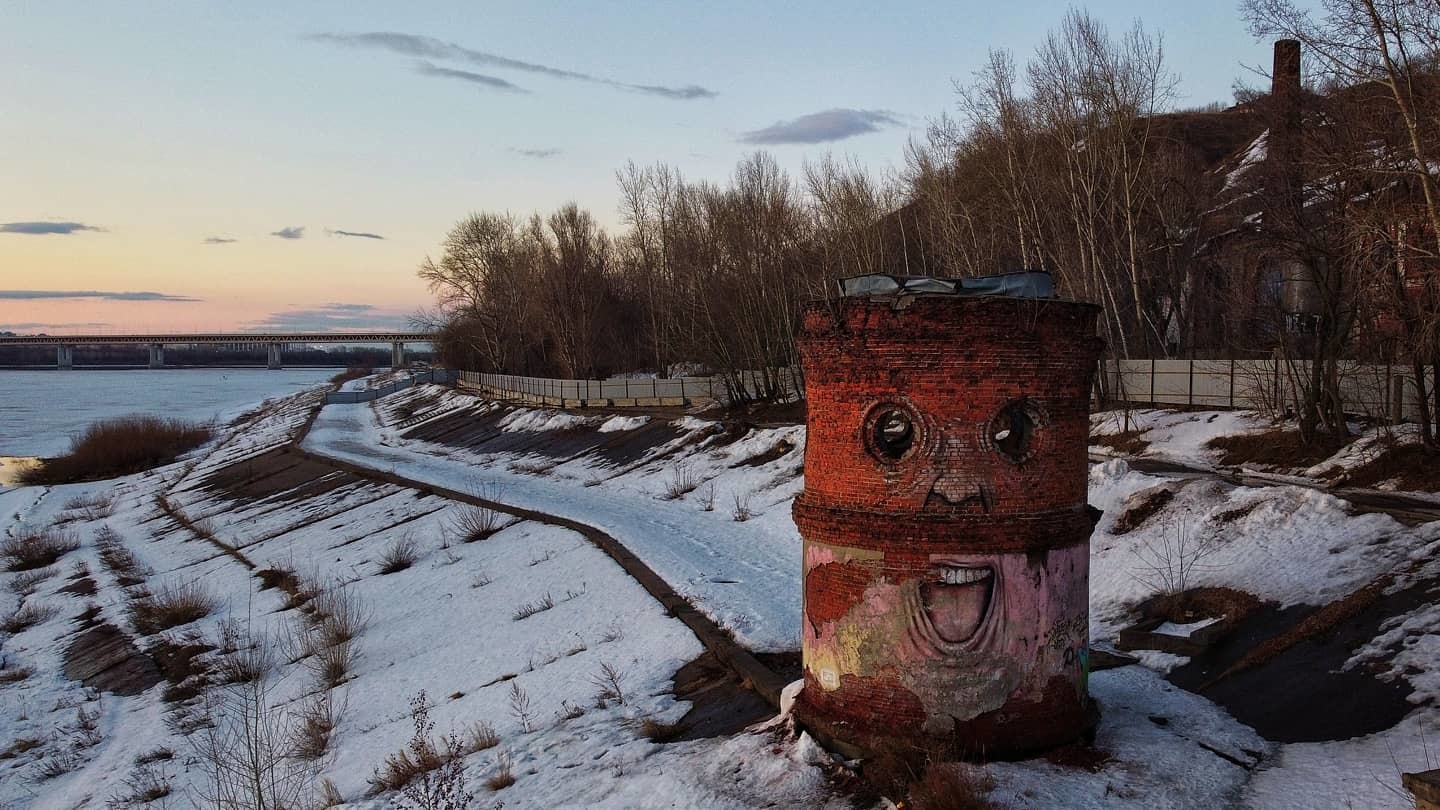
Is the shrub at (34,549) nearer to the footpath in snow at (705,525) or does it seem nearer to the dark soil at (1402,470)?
the footpath in snow at (705,525)

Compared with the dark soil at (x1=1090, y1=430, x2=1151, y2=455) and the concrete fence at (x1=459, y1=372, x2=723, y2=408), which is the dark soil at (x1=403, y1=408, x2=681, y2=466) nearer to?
the concrete fence at (x1=459, y1=372, x2=723, y2=408)

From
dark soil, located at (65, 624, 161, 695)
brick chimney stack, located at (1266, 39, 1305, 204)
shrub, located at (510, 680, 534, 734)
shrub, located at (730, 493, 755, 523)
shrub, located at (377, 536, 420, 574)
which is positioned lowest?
dark soil, located at (65, 624, 161, 695)

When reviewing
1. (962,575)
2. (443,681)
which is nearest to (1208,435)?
(962,575)

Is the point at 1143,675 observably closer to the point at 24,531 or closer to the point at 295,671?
the point at 295,671

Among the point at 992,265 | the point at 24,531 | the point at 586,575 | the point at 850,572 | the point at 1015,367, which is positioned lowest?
the point at 24,531

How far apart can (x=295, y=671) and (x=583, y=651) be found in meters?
5.80

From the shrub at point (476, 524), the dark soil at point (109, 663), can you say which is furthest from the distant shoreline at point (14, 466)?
the shrub at point (476, 524)

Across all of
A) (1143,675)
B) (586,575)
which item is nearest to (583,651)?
(586,575)

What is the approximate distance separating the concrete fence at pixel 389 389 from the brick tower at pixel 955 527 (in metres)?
71.3

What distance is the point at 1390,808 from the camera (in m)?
7.20

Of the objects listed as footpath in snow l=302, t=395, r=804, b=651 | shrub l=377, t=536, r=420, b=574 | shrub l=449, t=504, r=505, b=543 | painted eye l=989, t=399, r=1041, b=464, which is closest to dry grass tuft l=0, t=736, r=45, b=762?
shrub l=377, t=536, r=420, b=574

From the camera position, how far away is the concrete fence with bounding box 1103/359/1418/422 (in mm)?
19141

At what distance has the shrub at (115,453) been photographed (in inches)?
1937

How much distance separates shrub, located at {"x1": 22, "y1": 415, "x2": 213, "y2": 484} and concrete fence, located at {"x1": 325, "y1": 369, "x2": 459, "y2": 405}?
69.4 feet
